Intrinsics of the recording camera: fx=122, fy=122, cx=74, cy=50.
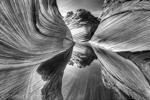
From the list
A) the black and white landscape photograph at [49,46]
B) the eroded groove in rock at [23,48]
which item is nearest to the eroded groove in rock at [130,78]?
the black and white landscape photograph at [49,46]

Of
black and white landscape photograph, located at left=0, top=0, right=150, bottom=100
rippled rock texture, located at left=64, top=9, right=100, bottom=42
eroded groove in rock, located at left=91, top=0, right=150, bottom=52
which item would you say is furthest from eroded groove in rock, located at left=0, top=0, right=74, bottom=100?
rippled rock texture, located at left=64, top=9, right=100, bottom=42

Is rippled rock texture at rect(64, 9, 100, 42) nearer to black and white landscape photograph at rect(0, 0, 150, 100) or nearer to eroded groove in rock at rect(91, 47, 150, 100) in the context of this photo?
black and white landscape photograph at rect(0, 0, 150, 100)

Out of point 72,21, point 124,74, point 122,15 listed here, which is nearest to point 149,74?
point 124,74

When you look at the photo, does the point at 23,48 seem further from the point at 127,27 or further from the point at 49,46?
the point at 127,27

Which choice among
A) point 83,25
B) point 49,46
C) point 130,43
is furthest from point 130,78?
point 83,25

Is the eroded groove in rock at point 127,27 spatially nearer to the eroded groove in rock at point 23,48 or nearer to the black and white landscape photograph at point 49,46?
the black and white landscape photograph at point 49,46

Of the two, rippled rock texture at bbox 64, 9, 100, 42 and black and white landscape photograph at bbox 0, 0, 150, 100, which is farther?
rippled rock texture at bbox 64, 9, 100, 42

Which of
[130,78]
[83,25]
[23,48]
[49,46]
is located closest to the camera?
[23,48]

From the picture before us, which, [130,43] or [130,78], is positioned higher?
[130,43]
